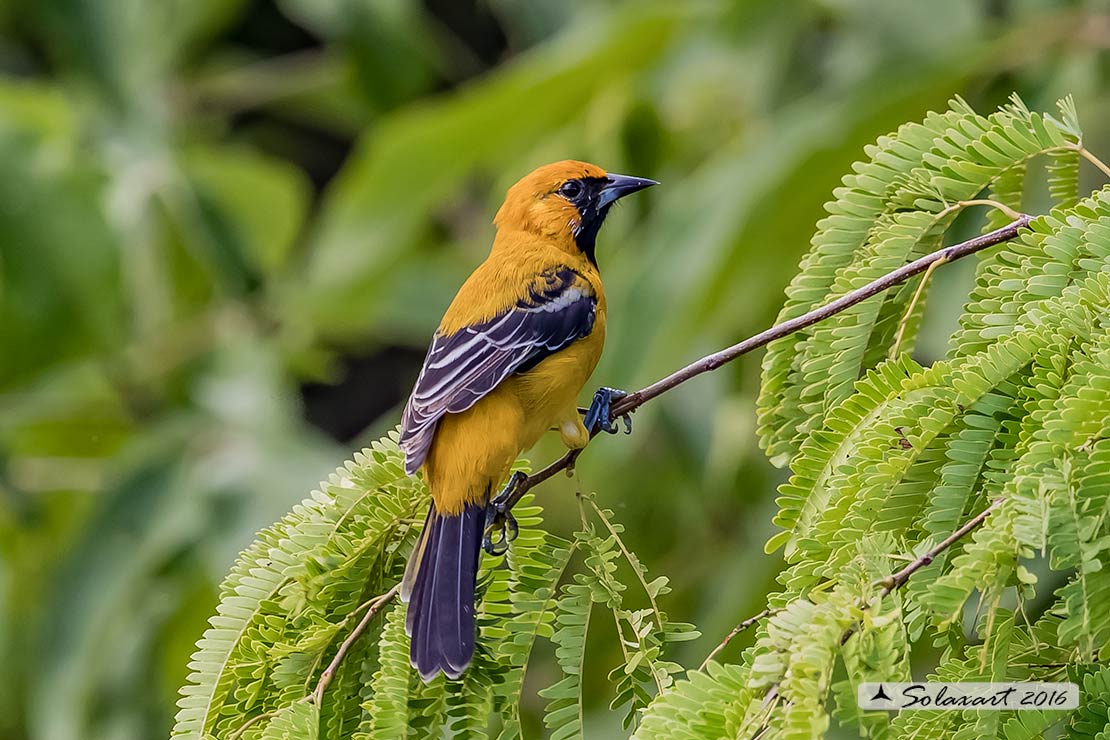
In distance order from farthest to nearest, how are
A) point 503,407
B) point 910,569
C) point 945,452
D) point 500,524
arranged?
point 503,407
point 500,524
point 945,452
point 910,569

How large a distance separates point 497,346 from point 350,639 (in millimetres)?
1030

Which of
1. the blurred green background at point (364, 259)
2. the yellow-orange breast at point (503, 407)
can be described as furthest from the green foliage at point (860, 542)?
the blurred green background at point (364, 259)

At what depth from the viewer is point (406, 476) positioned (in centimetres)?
242

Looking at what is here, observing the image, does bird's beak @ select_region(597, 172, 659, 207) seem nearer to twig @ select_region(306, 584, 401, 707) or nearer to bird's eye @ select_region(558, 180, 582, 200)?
bird's eye @ select_region(558, 180, 582, 200)

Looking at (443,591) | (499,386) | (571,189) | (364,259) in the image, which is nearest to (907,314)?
(443,591)

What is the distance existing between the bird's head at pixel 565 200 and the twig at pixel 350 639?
1.65m

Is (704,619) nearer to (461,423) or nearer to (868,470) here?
(461,423)

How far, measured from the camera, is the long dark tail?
6.37ft

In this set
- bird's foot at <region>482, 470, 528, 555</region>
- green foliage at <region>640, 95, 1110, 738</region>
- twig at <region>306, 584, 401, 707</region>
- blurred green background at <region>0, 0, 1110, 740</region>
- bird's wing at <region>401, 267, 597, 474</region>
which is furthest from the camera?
blurred green background at <region>0, 0, 1110, 740</region>

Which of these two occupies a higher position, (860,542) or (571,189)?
(571,189)

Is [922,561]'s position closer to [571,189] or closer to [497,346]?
[497,346]

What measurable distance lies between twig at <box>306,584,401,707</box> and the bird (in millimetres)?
40

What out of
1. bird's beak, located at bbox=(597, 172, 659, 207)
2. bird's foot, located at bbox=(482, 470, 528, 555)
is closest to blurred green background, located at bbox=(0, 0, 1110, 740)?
bird's beak, located at bbox=(597, 172, 659, 207)

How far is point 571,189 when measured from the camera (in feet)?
11.9
